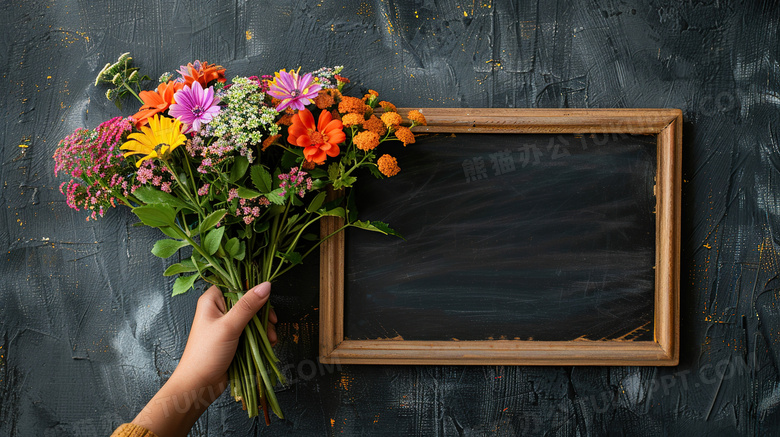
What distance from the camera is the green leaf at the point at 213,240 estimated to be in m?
0.87

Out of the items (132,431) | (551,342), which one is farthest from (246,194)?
(551,342)

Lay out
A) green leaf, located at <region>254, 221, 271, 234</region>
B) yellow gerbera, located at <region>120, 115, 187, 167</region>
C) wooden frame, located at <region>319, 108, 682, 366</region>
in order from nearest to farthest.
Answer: yellow gerbera, located at <region>120, 115, 187, 167</region> < green leaf, located at <region>254, 221, 271, 234</region> < wooden frame, located at <region>319, 108, 682, 366</region>

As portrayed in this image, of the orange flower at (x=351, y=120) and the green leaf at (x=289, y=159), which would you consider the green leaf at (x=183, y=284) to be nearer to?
the green leaf at (x=289, y=159)

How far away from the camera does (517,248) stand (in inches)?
42.5

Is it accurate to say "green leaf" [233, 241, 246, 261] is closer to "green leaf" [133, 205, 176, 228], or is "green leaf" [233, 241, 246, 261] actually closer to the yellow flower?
"green leaf" [133, 205, 176, 228]

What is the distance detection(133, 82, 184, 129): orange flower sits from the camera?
0.89 meters

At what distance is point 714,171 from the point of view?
109 cm

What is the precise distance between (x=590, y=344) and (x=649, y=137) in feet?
1.70

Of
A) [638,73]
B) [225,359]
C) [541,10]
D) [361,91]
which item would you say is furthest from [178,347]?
[638,73]

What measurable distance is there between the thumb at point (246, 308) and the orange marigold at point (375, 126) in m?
0.39

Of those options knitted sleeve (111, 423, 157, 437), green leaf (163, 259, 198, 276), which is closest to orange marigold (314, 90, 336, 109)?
green leaf (163, 259, 198, 276)

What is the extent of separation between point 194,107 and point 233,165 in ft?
0.43

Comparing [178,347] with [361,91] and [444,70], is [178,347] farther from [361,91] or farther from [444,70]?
[444,70]

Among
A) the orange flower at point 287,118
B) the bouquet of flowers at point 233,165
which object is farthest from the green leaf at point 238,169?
the orange flower at point 287,118
